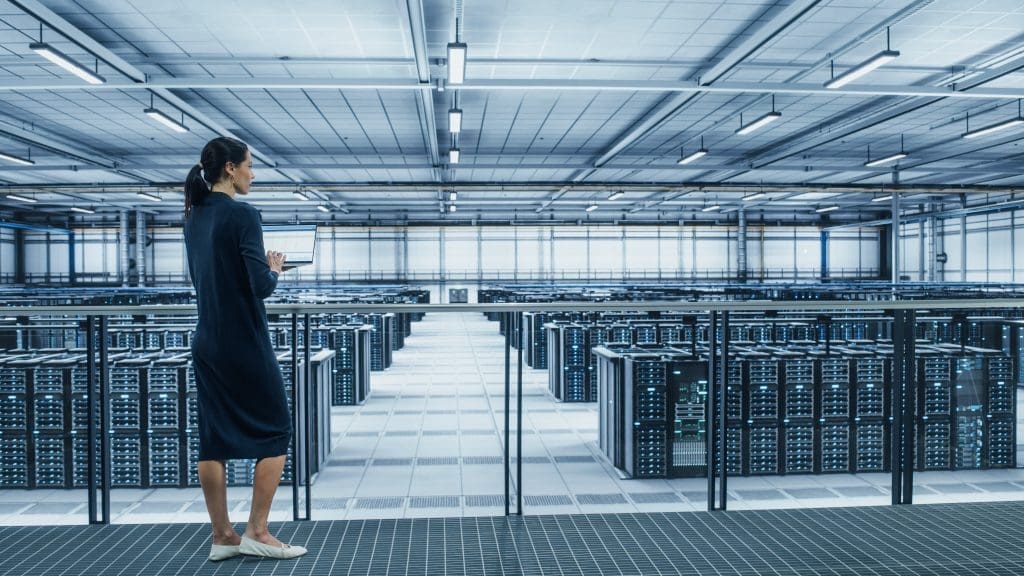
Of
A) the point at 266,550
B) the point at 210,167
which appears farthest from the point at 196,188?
the point at 266,550

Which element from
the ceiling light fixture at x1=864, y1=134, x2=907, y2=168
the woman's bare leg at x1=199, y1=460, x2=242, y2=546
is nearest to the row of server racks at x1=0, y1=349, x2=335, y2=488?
the woman's bare leg at x1=199, y1=460, x2=242, y2=546

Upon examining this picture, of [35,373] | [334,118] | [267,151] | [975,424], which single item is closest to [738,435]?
[975,424]

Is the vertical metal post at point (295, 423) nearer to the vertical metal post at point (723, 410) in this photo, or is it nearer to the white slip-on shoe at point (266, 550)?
the white slip-on shoe at point (266, 550)

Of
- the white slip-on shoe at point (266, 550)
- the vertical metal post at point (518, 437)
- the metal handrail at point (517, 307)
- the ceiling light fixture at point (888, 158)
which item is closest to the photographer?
the white slip-on shoe at point (266, 550)

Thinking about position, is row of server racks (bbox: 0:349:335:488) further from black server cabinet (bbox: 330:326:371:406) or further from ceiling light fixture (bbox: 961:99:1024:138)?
ceiling light fixture (bbox: 961:99:1024:138)

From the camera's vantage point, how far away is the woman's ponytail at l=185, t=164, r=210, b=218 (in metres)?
2.11

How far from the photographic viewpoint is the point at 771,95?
443 inches

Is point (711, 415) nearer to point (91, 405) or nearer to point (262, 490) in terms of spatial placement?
point (262, 490)

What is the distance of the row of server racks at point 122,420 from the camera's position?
411 centimetres

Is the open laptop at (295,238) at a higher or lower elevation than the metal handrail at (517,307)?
higher

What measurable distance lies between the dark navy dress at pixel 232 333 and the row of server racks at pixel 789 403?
3659mm

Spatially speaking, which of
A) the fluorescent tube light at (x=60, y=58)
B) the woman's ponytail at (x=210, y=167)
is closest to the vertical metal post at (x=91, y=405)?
the woman's ponytail at (x=210, y=167)

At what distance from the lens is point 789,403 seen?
5.39 m

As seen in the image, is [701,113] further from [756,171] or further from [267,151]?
[267,151]
